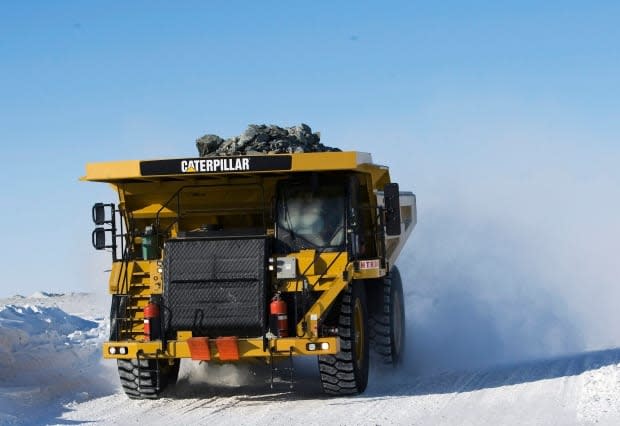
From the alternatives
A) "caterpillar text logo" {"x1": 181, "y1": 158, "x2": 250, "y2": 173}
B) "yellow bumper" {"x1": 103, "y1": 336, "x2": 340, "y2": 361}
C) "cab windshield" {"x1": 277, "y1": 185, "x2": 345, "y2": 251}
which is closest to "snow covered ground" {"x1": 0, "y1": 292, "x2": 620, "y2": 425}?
"yellow bumper" {"x1": 103, "y1": 336, "x2": 340, "y2": 361}

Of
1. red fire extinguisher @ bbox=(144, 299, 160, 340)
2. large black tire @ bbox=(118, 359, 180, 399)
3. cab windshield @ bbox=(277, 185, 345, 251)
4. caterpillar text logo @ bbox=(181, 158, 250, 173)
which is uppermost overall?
caterpillar text logo @ bbox=(181, 158, 250, 173)

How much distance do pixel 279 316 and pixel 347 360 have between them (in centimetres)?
96

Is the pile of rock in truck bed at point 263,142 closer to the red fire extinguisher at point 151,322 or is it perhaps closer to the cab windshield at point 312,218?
the cab windshield at point 312,218

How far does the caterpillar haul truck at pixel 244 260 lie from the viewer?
44.3 ft

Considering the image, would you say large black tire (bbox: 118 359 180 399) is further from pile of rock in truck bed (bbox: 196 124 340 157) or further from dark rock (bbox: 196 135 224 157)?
dark rock (bbox: 196 135 224 157)

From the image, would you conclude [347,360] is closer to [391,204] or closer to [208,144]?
[391,204]

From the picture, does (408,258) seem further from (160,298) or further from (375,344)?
(160,298)

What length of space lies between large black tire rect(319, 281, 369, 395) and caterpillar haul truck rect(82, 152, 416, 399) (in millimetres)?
15

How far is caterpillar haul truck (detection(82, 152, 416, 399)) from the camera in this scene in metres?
13.5

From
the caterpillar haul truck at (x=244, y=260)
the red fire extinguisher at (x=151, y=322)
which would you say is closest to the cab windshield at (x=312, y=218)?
the caterpillar haul truck at (x=244, y=260)

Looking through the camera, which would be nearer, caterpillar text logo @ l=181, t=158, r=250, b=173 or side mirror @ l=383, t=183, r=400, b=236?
caterpillar text logo @ l=181, t=158, r=250, b=173

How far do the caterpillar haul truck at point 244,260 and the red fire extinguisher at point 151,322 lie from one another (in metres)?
0.01

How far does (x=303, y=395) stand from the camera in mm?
14234

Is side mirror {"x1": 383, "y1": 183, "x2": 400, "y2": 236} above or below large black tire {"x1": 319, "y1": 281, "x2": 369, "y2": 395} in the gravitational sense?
above
